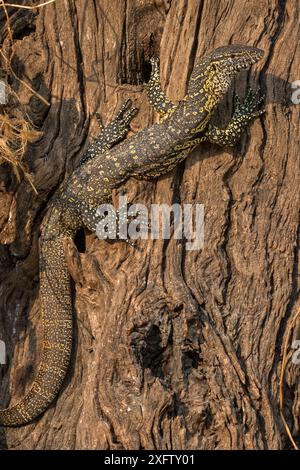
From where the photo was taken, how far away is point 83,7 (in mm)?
6707

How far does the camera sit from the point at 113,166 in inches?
251

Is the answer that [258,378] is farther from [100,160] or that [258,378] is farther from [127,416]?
[100,160]

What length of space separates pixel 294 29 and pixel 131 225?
243 cm

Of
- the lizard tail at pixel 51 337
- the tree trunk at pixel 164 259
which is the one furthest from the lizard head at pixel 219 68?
the lizard tail at pixel 51 337

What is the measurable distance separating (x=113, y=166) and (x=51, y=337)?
1728 millimetres

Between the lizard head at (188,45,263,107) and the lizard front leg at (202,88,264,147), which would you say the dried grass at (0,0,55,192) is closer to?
the lizard head at (188,45,263,107)

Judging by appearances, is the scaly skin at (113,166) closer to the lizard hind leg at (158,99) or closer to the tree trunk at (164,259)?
the lizard hind leg at (158,99)

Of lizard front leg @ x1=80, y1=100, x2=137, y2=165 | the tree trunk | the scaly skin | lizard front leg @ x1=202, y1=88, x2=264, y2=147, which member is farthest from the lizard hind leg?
lizard front leg @ x1=202, y1=88, x2=264, y2=147

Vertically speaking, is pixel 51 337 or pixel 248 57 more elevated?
pixel 248 57

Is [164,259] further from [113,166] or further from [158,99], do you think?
[158,99]

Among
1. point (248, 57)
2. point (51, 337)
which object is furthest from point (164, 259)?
point (248, 57)

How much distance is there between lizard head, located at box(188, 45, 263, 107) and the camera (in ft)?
20.2

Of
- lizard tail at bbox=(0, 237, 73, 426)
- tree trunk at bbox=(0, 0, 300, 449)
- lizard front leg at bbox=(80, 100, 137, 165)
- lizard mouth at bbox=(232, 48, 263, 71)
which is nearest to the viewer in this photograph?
tree trunk at bbox=(0, 0, 300, 449)

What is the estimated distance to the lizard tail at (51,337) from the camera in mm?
6234
